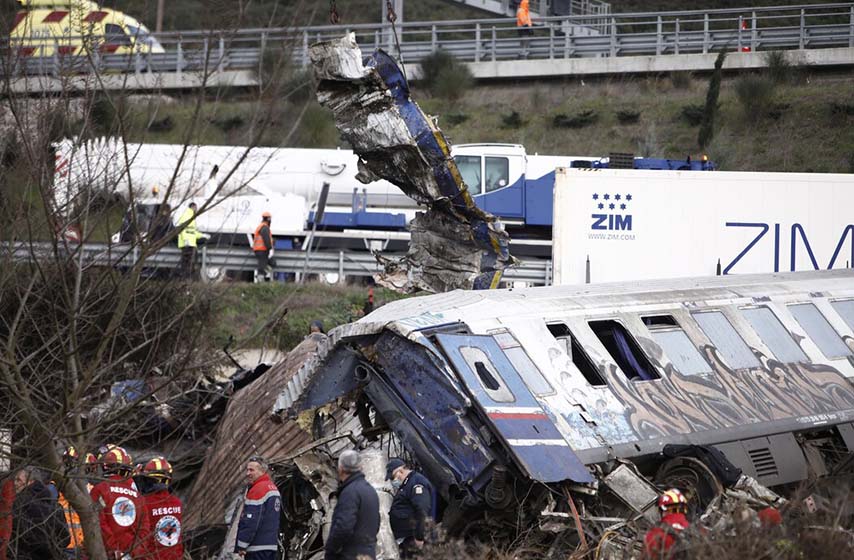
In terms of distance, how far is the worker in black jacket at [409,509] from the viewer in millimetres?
10492

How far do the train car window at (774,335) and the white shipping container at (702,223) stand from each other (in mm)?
8850

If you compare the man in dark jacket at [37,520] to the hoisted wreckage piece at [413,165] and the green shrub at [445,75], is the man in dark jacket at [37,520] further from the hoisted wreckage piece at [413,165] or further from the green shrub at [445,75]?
the green shrub at [445,75]

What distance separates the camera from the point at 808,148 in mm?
38531

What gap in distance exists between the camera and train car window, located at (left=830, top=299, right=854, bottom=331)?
46.1 ft

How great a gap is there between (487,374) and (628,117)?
3208 cm

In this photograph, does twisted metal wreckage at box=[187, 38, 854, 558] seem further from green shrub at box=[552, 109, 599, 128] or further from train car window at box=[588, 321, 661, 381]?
green shrub at box=[552, 109, 599, 128]

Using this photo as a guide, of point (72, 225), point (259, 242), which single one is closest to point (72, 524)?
point (72, 225)

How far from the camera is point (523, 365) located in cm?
1139

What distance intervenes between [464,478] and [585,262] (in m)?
12.1

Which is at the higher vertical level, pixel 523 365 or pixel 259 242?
pixel 523 365

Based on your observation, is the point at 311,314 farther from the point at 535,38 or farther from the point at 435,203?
the point at 535,38

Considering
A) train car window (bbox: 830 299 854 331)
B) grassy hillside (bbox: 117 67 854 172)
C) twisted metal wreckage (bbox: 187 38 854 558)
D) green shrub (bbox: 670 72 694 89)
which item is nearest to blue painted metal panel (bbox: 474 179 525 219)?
grassy hillside (bbox: 117 67 854 172)

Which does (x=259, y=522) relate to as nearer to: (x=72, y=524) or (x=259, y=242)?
(x=72, y=524)

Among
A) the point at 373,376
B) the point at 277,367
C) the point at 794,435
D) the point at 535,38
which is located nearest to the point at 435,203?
the point at 277,367
